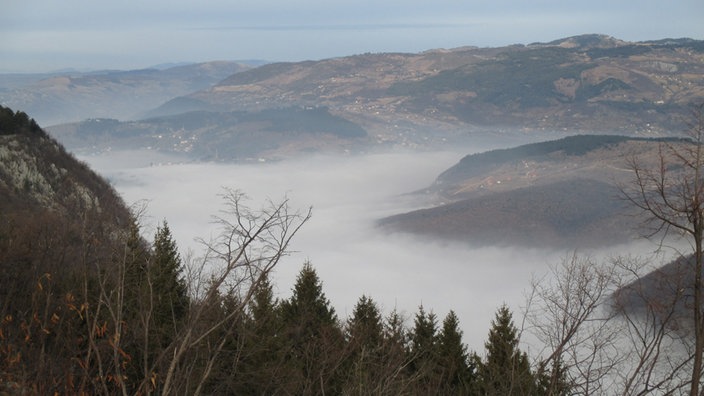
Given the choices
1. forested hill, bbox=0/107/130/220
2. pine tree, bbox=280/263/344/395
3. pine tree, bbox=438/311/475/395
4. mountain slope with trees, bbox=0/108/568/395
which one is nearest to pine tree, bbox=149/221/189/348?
mountain slope with trees, bbox=0/108/568/395

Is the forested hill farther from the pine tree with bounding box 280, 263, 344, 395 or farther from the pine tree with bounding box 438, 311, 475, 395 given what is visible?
the pine tree with bounding box 438, 311, 475, 395

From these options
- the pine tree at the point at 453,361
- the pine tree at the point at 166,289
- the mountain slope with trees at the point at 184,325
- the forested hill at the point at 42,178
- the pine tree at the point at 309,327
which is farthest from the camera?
the forested hill at the point at 42,178

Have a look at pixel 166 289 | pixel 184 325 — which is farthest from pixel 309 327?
pixel 184 325

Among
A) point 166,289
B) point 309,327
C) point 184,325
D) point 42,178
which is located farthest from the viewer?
point 42,178

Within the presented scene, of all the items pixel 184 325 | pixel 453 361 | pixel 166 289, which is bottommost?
pixel 453 361

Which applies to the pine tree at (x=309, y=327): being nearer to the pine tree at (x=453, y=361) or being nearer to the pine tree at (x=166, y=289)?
the pine tree at (x=166, y=289)

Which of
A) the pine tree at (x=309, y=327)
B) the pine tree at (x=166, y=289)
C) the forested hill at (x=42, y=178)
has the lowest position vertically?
the pine tree at (x=309, y=327)

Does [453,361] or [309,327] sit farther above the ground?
[309,327]

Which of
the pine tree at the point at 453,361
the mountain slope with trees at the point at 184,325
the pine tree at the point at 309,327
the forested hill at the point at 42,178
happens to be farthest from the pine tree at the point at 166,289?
the pine tree at the point at 453,361

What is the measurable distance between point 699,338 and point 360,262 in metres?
177

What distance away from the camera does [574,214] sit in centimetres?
18062

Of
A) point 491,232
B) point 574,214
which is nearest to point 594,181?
point 574,214

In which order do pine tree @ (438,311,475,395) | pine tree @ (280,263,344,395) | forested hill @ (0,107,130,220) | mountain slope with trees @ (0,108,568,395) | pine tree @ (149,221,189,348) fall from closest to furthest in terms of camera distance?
mountain slope with trees @ (0,108,568,395), pine tree @ (149,221,189,348), pine tree @ (280,263,344,395), pine tree @ (438,311,475,395), forested hill @ (0,107,130,220)

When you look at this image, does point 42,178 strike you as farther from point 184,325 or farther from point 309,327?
point 184,325
